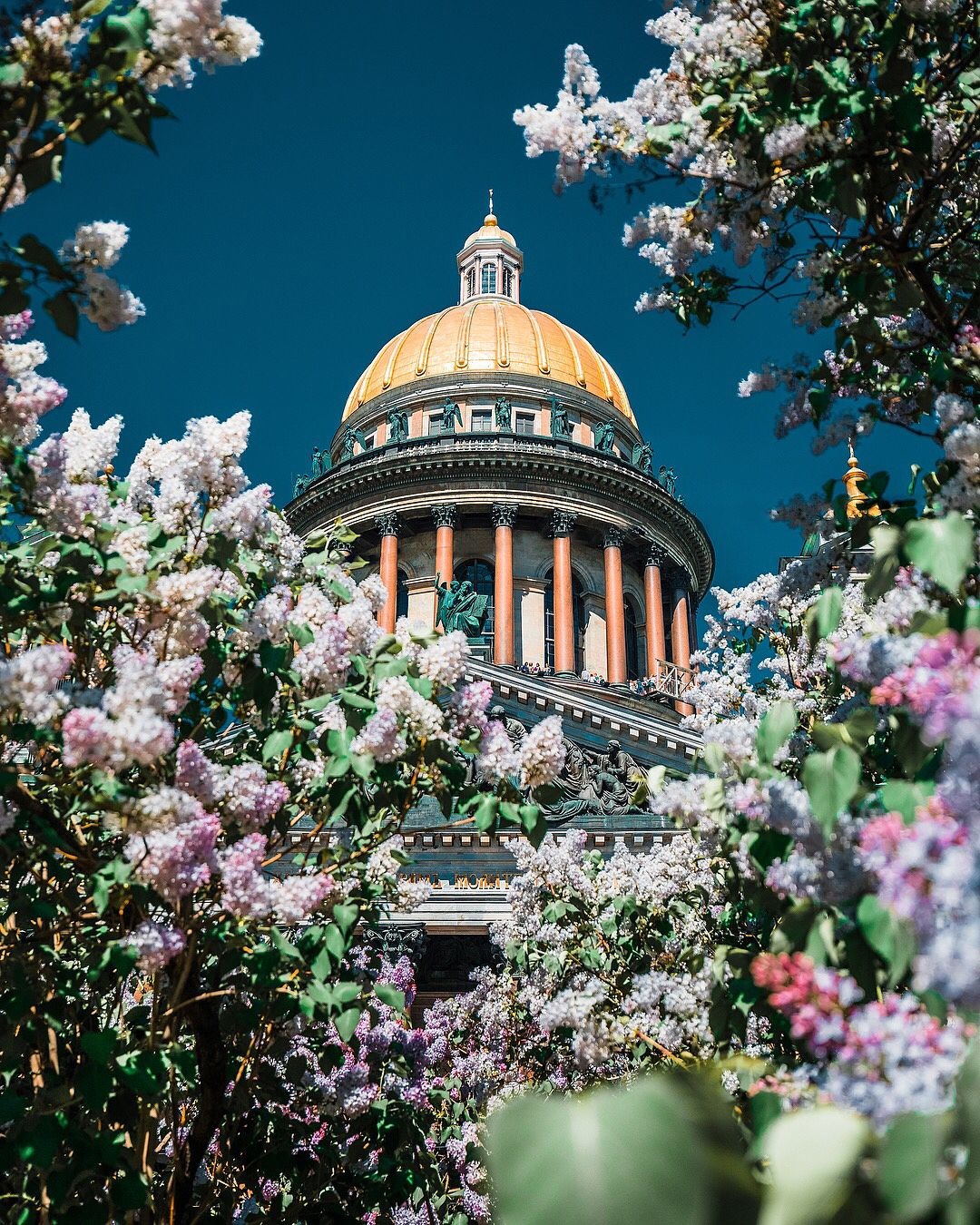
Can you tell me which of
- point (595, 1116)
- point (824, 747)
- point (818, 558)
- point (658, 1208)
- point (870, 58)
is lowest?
point (658, 1208)

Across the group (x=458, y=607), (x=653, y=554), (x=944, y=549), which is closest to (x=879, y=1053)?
(x=944, y=549)

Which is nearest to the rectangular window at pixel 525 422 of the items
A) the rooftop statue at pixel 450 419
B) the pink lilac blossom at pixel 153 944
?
the rooftop statue at pixel 450 419

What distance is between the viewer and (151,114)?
430 cm

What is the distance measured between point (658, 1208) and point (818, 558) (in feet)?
15.8

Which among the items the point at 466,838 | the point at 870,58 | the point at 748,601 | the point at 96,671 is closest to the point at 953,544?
the point at 870,58

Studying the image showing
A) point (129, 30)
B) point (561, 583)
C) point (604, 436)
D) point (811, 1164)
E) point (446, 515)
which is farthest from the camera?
point (604, 436)

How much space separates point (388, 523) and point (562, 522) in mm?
6978

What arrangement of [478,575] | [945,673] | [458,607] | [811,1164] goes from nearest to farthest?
1. [811,1164]
2. [945,673]
3. [458,607]
4. [478,575]

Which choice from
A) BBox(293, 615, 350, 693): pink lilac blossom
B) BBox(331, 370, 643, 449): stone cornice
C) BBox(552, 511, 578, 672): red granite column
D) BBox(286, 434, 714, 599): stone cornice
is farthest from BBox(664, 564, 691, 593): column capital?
BBox(293, 615, 350, 693): pink lilac blossom

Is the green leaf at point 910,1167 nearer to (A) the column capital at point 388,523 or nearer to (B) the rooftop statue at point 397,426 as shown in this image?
(A) the column capital at point 388,523

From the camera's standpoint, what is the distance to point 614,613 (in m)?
46.9

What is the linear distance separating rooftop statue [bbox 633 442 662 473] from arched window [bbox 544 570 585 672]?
24.3 ft

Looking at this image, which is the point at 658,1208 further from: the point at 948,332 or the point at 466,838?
the point at 466,838

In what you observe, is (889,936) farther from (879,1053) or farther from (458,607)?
(458,607)
